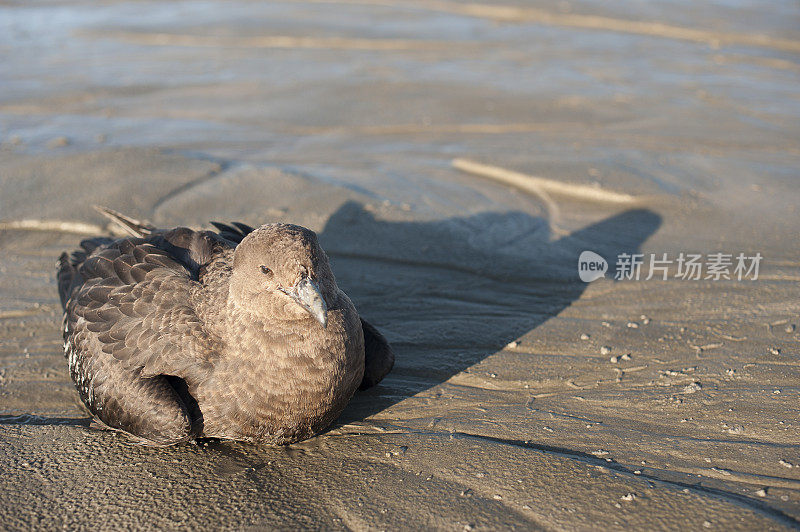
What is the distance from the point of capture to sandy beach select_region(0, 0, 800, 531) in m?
3.33

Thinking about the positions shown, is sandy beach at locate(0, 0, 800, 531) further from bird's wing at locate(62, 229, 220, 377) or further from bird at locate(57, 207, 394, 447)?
bird's wing at locate(62, 229, 220, 377)

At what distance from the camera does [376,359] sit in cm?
407

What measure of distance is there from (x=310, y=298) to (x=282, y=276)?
181mm

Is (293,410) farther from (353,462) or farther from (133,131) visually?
(133,131)

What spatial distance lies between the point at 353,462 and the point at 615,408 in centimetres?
137

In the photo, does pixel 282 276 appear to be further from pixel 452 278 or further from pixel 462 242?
pixel 462 242

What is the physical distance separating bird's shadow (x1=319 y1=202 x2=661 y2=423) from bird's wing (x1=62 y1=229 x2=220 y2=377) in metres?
0.91

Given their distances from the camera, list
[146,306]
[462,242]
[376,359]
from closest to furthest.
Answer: [146,306] < [376,359] < [462,242]

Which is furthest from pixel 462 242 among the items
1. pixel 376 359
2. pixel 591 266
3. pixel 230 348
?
pixel 230 348

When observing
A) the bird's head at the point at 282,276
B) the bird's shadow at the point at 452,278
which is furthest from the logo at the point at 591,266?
the bird's head at the point at 282,276

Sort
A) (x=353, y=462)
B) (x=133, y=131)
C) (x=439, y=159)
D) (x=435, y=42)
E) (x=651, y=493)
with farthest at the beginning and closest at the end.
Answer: (x=435, y=42), (x=133, y=131), (x=439, y=159), (x=353, y=462), (x=651, y=493)

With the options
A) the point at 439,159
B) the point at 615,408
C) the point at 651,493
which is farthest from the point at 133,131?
the point at 651,493

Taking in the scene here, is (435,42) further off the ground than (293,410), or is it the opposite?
(435,42)

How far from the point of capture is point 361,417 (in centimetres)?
395
